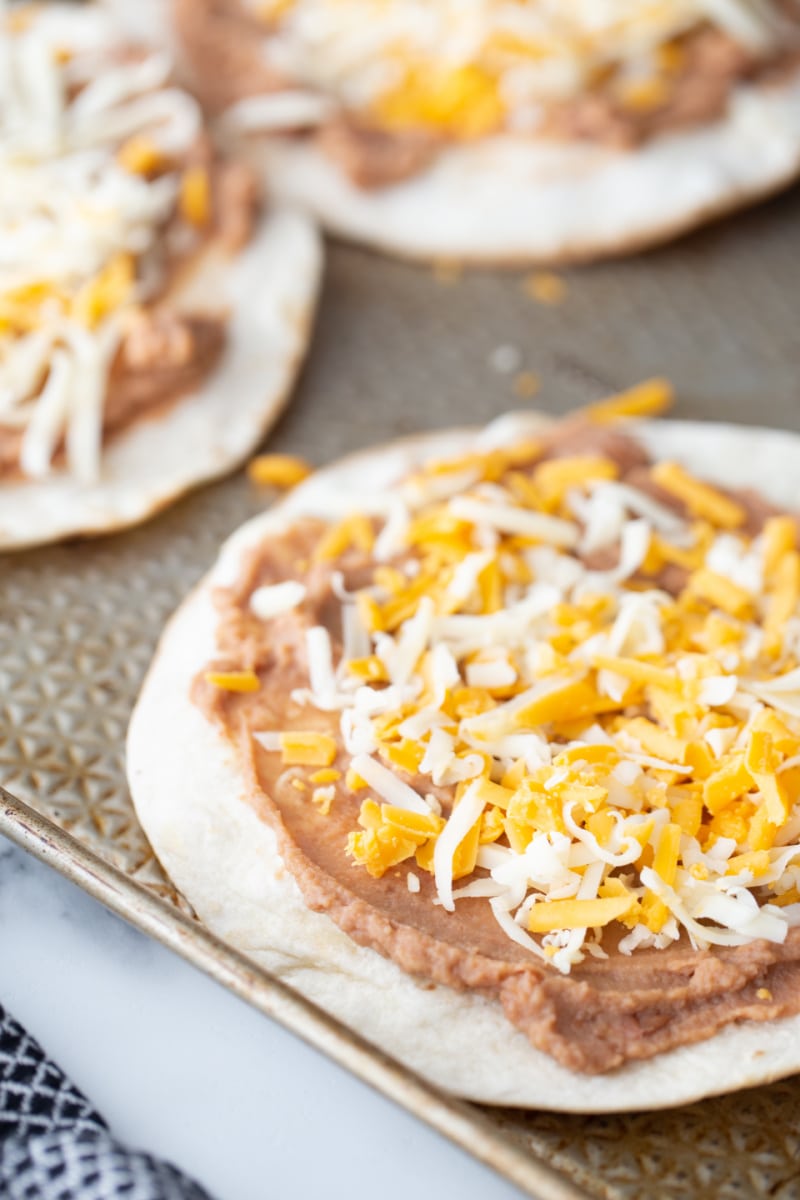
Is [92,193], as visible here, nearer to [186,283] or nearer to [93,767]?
[186,283]

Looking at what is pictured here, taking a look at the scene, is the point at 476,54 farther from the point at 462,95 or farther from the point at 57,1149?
the point at 57,1149

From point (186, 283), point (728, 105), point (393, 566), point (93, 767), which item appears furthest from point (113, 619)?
point (728, 105)

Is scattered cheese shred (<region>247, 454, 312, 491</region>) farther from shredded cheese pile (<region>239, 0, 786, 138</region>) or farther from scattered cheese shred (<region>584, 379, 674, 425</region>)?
shredded cheese pile (<region>239, 0, 786, 138</region>)

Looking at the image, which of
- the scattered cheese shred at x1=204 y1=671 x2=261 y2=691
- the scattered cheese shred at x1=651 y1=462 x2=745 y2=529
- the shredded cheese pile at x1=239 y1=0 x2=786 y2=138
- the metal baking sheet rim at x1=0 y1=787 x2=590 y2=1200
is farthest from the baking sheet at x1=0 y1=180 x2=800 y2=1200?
the scattered cheese shred at x1=651 y1=462 x2=745 y2=529

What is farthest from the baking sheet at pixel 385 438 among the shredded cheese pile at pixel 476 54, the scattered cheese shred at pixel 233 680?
the shredded cheese pile at pixel 476 54

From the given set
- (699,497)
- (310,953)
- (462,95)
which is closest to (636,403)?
(699,497)
